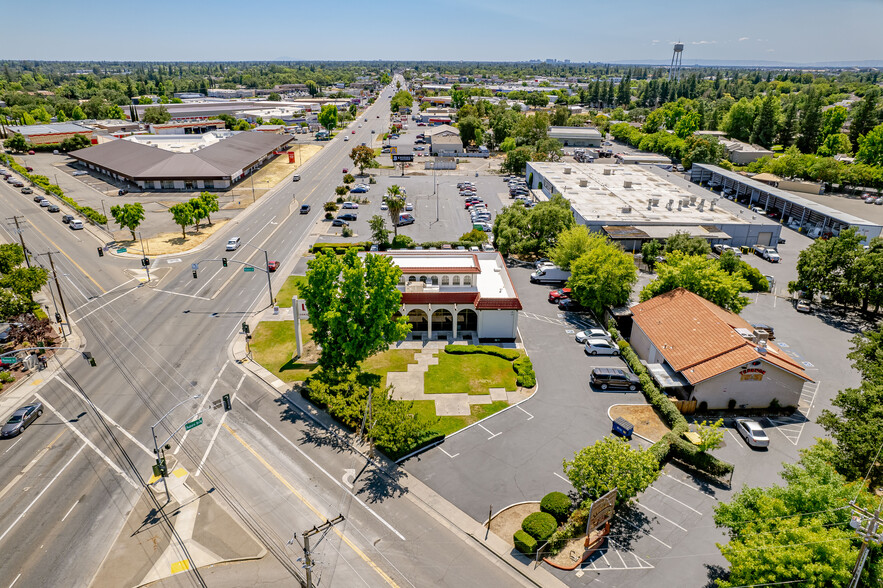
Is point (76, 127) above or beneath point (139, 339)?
above

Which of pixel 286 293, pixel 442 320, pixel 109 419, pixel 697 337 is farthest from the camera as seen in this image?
pixel 286 293

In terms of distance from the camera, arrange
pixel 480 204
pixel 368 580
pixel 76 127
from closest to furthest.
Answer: pixel 368 580 < pixel 480 204 < pixel 76 127

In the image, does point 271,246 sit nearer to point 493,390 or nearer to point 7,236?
point 7,236

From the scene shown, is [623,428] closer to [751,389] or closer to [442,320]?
[751,389]

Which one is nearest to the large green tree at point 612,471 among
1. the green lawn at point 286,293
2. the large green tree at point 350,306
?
the large green tree at point 350,306

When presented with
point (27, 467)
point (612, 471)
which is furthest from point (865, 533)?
point (27, 467)

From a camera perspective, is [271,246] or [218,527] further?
[271,246]

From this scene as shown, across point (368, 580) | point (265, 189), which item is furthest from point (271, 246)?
point (368, 580)
